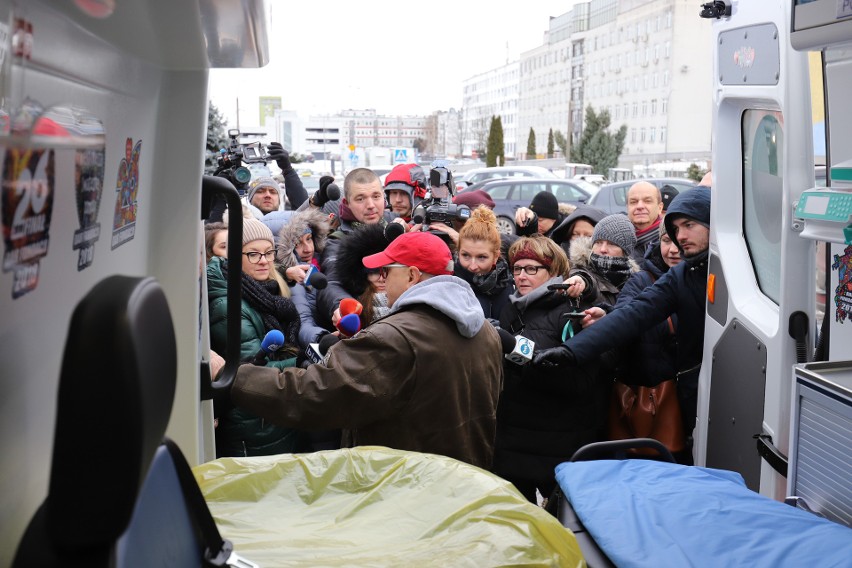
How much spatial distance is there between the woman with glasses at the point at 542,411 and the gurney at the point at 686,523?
156 centimetres

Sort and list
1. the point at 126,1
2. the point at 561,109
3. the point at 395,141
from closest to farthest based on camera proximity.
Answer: the point at 126,1 → the point at 561,109 → the point at 395,141

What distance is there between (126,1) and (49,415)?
0.70 metres

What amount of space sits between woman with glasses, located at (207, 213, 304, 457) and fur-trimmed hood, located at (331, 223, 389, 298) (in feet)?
1.04

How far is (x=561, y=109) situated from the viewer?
265 feet

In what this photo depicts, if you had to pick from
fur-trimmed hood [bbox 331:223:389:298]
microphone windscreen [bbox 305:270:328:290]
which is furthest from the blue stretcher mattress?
microphone windscreen [bbox 305:270:328:290]

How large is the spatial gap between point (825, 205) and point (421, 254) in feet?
4.46

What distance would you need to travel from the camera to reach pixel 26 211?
1047mm

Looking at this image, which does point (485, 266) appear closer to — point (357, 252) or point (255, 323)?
point (357, 252)

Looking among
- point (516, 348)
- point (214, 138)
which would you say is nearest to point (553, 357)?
point (516, 348)

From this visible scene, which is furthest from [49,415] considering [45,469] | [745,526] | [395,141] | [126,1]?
[395,141]

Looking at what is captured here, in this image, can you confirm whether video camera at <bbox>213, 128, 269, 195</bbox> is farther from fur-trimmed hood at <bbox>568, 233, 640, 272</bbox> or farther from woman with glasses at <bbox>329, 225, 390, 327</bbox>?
fur-trimmed hood at <bbox>568, 233, 640, 272</bbox>

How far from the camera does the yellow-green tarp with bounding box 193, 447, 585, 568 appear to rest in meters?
1.56

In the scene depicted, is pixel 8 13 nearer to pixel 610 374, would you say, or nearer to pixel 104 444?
pixel 104 444

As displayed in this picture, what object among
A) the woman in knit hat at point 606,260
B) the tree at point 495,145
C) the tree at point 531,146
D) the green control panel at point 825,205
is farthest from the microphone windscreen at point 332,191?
the tree at point 531,146
